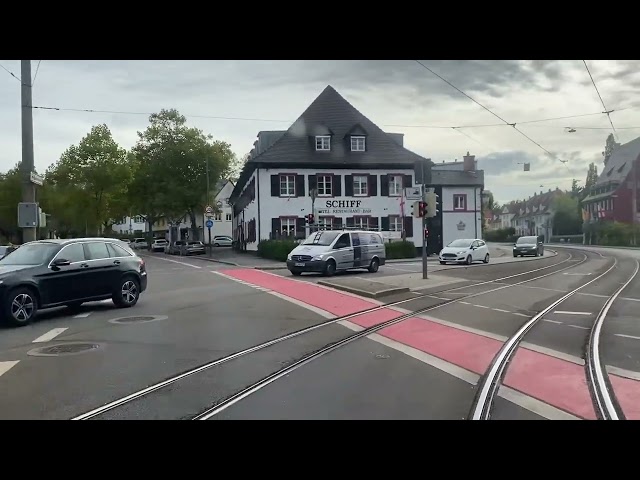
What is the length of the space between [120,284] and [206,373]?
680cm

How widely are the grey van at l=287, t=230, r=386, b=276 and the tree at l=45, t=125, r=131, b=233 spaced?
10.2m

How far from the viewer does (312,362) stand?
8.35m

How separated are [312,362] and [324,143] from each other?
38730 mm

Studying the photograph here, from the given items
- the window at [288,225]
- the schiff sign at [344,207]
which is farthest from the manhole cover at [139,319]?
the schiff sign at [344,207]

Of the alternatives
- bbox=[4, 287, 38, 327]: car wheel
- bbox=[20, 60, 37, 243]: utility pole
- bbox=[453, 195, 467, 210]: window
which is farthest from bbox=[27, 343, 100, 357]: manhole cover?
bbox=[453, 195, 467, 210]: window

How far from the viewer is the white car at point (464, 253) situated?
105 feet

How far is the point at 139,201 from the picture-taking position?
17359mm

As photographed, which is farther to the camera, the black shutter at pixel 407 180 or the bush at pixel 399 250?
the black shutter at pixel 407 180

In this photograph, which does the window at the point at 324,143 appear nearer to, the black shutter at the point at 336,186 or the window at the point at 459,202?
the black shutter at the point at 336,186

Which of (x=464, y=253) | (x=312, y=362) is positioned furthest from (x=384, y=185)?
(x=312, y=362)

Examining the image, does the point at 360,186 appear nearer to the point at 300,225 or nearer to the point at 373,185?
the point at 373,185

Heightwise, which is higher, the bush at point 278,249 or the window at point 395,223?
the window at point 395,223

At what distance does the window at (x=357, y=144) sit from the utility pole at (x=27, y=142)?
33863 mm
